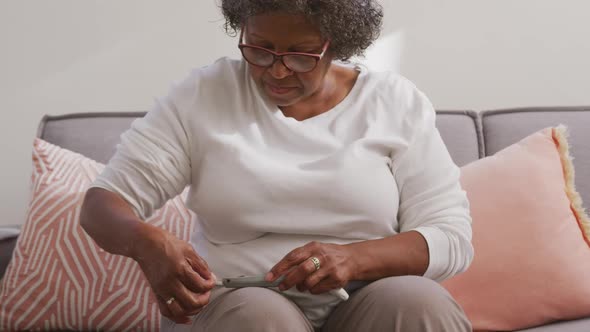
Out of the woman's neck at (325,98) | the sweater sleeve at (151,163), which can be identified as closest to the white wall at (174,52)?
the woman's neck at (325,98)

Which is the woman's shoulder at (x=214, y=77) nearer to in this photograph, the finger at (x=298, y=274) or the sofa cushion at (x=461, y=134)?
the finger at (x=298, y=274)

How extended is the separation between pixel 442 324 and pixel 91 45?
5.04 ft

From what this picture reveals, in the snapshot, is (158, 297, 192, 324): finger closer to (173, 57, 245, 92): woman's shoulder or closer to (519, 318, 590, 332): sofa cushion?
(173, 57, 245, 92): woman's shoulder

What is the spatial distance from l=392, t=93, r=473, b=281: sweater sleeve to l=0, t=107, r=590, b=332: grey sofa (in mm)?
521

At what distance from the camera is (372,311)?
1.33 metres

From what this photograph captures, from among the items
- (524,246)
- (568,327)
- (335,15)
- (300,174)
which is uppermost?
(335,15)

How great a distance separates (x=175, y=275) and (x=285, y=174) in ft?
1.04

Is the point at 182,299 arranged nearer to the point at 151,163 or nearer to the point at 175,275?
the point at 175,275

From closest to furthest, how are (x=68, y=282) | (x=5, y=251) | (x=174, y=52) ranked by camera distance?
(x=68, y=282)
(x=5, y=251)
(x=174, y=52)

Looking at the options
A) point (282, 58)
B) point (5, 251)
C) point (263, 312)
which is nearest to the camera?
point (263, 312)

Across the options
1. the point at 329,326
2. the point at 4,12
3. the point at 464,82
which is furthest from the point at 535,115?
the point at 4,12

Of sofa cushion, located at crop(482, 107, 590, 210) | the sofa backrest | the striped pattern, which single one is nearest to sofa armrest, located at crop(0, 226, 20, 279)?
the striped pattern

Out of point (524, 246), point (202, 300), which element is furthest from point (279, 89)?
point (524, 246)

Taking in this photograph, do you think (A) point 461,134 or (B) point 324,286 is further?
(A) point 461,134
